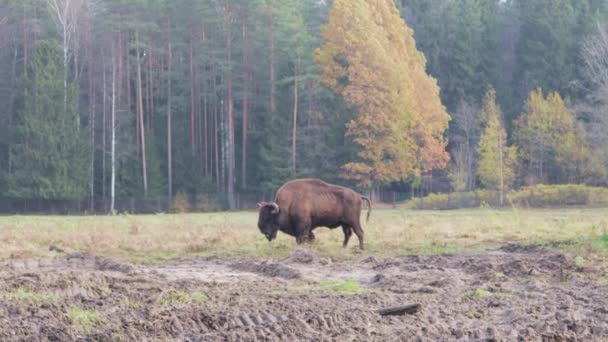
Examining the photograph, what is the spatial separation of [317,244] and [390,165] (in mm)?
34573

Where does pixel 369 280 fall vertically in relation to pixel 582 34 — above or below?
below

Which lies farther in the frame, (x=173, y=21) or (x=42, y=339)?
(x=173, y=21)

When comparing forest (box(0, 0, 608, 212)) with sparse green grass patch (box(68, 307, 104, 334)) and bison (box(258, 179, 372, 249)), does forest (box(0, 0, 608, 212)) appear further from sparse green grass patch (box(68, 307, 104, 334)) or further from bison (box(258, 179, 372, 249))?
sparse green grass patch (box(68, 307, 104, 334))

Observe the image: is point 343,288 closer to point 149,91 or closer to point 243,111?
point 243,111

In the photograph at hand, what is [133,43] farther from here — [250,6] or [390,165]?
[390,165]

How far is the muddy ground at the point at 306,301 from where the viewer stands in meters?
10.3

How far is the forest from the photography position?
57312 millimetres

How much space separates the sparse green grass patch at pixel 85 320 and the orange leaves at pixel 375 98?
4557 centimetres

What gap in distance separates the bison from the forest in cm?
3358

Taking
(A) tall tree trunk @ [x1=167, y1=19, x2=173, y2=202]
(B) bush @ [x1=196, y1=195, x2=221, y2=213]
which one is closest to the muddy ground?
(B) bush @ [x1=196, y1=195, x2=221, y2=213]

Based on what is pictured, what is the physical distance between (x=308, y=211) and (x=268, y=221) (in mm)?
990

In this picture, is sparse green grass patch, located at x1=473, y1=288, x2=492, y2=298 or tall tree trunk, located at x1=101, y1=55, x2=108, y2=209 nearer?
sparse green grass patch, located at x1=473, y1=288, x2=492, y2=298

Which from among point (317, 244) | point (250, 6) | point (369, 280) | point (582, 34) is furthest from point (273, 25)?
point (369, 280)

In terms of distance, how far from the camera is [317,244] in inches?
896
